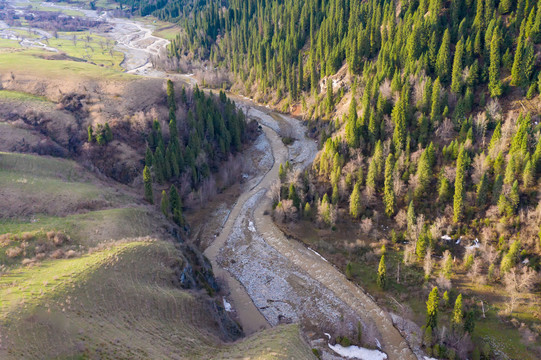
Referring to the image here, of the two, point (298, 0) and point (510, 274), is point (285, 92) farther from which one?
point (510, 274)

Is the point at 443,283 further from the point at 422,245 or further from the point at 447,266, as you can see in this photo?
the point at 422,245

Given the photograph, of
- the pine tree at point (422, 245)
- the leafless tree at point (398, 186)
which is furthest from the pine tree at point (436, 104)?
the pine tree at point (422, 245)

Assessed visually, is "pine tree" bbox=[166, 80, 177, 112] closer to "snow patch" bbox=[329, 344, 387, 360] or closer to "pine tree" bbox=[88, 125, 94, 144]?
"pine tree" bbox=[88, 125, 94, 144]

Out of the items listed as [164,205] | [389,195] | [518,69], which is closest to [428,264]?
[389,195]

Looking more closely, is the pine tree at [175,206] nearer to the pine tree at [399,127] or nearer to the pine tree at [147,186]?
the pine tree at [147,186]

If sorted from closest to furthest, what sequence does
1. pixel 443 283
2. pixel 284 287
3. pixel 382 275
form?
pixel 443 283 → pixel 382 275 → pixel 284 287
